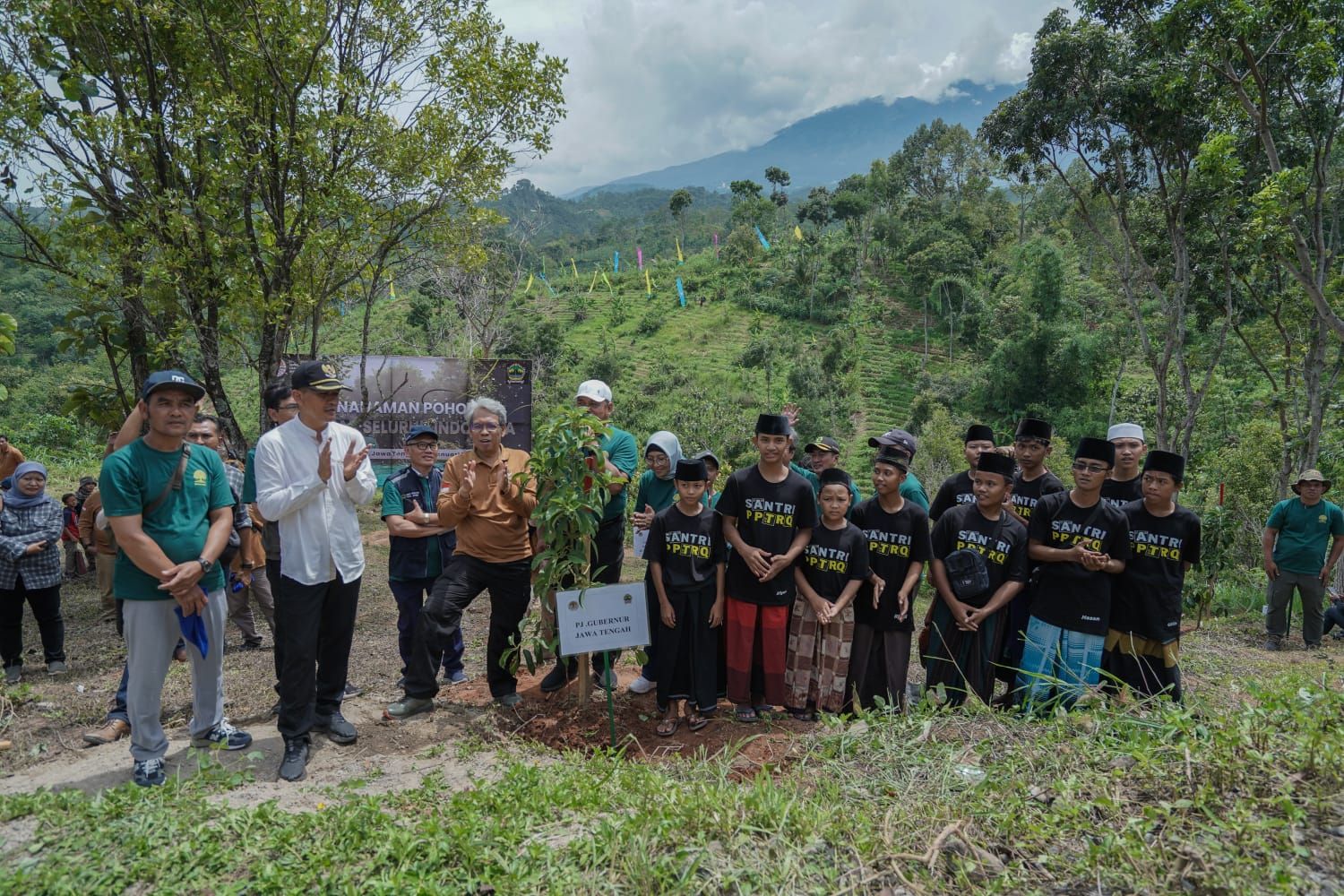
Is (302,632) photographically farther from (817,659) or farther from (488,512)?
(817,659)

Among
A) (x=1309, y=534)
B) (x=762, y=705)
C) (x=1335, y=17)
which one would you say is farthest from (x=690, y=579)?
(x=1335, y=17)

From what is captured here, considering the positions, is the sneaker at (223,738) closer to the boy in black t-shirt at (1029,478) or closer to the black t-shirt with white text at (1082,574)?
the boy in black t-shirt at (1029,478)

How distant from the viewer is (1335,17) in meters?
8.39

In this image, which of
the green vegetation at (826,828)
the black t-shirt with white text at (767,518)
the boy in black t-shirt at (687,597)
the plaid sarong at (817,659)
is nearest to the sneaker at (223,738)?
the green vegetation at (826,828)

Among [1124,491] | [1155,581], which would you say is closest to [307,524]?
[1155,581]

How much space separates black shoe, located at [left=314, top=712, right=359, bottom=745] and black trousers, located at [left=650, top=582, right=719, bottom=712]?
178 cm

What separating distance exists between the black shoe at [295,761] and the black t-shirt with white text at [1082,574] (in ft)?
13.4

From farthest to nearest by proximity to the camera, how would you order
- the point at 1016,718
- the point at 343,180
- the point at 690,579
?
the point at 343,180, the point at 690,579, the point at 1016,718

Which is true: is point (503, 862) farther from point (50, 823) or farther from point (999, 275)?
point (999, 275)

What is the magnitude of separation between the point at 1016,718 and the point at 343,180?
6.91 metres

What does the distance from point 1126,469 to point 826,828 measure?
335 cm

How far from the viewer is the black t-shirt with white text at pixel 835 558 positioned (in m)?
4.56

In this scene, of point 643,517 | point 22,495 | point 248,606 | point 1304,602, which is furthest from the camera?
point 1304,602

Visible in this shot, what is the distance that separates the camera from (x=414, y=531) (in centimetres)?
501
